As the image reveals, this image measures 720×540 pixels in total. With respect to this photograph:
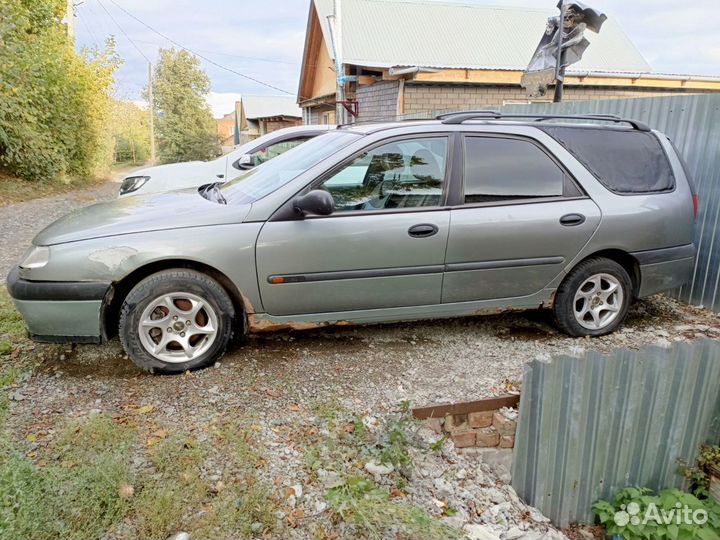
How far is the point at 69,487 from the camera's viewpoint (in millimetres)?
2408

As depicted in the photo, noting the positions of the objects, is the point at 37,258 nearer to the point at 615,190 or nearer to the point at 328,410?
the point at 328,410

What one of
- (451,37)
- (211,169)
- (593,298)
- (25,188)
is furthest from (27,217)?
(451,37)

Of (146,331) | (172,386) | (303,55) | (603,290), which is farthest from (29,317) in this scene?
(303,55)

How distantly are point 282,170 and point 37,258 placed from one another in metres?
1.71

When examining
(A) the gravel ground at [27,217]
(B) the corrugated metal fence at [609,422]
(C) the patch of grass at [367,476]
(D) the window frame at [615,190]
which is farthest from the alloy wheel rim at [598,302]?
(A) the gravel ground at [27,217]

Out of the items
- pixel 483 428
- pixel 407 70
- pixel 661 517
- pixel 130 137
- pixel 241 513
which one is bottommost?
pixel 661 517

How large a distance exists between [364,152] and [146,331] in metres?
1.86

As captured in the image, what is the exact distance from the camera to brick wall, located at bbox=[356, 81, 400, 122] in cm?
1260

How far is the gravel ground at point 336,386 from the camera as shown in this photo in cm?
286

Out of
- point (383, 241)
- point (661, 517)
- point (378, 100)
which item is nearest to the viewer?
point (661, 517)

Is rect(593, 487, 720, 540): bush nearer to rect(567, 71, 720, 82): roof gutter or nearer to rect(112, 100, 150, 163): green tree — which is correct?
rect(567, 71, 720, 82): roof gutter

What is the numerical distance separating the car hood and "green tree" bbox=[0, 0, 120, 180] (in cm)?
957

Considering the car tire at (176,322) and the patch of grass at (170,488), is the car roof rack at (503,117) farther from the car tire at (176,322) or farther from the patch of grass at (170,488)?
the patch of grass at (170,488)

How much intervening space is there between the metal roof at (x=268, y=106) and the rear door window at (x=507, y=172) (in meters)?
28.9
